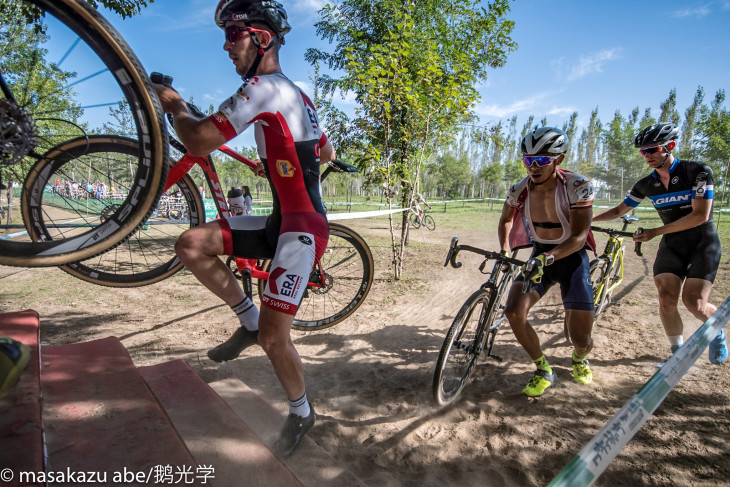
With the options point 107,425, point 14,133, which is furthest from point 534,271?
point 14,133

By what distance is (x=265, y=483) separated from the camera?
1.84 meters

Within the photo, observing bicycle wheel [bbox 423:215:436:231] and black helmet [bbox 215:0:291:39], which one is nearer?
black helmet [bbox 215:0:291:39]

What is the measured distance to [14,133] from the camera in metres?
1.54

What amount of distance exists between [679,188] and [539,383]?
2.60 m

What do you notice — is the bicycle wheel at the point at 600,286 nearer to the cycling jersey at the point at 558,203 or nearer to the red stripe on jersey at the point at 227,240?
the cycling jersey at the point at 558,203

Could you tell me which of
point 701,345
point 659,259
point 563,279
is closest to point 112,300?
point 563,279

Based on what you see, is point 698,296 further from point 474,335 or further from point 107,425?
point 107,425

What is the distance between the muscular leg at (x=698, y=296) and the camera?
3773mm

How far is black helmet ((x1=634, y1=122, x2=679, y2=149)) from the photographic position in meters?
3.90

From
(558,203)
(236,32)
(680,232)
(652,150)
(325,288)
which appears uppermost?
(236,32)

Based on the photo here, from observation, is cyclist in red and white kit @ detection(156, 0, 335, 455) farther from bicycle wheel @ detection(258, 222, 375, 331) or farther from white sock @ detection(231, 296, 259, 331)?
bicycle wheel @ detection(258, 222, 375, 331)

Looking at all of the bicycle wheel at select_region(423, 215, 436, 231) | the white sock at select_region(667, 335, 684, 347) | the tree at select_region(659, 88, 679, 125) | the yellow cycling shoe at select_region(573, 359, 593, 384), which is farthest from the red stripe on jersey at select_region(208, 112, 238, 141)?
the tree at select_region(659, 88, 679, 125)

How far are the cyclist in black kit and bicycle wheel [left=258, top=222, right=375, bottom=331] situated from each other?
275 cm

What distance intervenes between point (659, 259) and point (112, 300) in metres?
7.66
